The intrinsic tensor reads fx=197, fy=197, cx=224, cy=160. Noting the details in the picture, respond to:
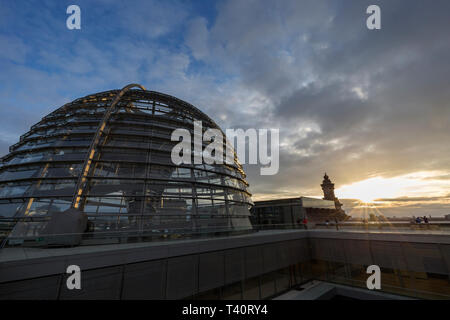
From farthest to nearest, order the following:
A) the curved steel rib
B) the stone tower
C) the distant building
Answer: the stone tower < the distant building < the curved steel rib

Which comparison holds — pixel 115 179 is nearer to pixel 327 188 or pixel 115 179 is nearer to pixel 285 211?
pixel 285 211

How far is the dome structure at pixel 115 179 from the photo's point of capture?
42.8 feet

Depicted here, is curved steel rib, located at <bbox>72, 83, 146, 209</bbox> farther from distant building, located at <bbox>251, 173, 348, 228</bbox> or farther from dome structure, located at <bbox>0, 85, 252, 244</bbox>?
distant building, located at <bbox>251, 173, 348, 228</bbox>

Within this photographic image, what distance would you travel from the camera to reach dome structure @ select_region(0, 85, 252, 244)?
1305cm

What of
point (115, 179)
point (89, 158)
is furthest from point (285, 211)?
point (89, 158)

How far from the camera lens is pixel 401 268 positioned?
54.3 ft

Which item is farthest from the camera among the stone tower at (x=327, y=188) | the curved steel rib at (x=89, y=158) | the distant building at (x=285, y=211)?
the stone tower at (x=327, y=188)

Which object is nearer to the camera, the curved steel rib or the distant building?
the curved steel rib

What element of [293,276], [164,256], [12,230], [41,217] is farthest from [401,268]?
[12,230]

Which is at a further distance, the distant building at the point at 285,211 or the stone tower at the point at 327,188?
the stone tower at the point at 327,188

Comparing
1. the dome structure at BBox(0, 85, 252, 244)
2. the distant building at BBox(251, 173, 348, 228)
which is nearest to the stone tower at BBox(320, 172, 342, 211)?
the distant building at BBox(251, 173, 348, 228)

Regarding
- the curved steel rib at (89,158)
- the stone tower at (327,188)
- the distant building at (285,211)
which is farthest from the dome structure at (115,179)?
the stone tower at (327,188)

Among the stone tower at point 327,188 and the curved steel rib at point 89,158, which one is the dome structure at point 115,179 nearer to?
the curved steel rib at point 89,158

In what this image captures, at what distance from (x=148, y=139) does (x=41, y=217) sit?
28.8 ft
